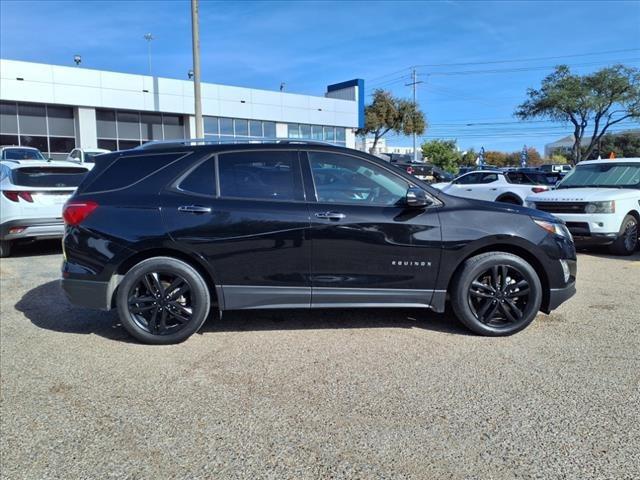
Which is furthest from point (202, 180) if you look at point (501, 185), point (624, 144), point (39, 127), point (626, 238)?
point (624, 144)

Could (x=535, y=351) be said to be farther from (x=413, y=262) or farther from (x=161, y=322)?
(x=161, y=322)

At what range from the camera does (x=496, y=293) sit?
4.62 m

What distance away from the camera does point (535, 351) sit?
4324 mm

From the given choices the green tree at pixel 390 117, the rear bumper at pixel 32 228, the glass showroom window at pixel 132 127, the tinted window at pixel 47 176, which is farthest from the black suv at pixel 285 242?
the green tree at pixel 390 117

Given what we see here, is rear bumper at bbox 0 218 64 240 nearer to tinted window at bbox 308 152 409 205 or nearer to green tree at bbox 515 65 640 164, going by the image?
tinted window at bbox 308 152 409 205

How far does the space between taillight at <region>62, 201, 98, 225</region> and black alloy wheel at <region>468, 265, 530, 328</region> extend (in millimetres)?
3433

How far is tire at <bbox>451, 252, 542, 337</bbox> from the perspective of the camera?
180 inches

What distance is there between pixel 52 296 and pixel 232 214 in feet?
10.6

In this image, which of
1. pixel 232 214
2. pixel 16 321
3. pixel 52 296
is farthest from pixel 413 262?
pixel 52 296

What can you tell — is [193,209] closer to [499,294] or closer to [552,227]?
[499,294]

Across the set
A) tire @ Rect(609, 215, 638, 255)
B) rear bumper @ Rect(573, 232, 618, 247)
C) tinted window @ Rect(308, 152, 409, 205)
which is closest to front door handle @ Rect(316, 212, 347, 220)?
tinted window @ Rect(308, 152, 409, 205)

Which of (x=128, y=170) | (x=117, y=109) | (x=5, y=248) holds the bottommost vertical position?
(x=5, y=248)

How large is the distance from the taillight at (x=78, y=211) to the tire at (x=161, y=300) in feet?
2.09

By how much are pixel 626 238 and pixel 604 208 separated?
0.81m
